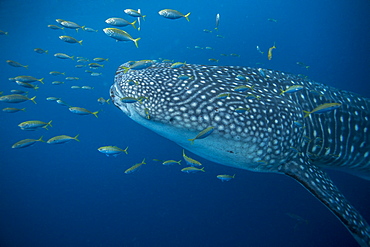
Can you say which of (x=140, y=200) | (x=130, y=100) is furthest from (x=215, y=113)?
(x=140, y=200)

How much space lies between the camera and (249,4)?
174ft

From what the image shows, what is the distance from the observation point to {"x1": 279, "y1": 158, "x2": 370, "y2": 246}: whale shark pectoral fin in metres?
3.08

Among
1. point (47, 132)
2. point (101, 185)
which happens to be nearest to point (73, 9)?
point (47, 132)

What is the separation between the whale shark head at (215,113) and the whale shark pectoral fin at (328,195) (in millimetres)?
317

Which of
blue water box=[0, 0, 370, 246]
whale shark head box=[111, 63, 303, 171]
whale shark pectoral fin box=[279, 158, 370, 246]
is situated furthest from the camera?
blue water box=[0, 0, 370, 246]

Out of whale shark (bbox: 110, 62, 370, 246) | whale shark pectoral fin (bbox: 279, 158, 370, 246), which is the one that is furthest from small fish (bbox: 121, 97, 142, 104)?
whale shark pectoral fin (bbox: 279, 158, 370, 246)

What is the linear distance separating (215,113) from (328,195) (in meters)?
2.43

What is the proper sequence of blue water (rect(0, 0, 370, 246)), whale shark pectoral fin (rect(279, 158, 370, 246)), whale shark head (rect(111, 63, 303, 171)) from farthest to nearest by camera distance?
blue water (rect(0, 0, 370, 246))
whale shark pectoral fin (rect(279, 158, 370, 246))
whale shark head (rect(111, 63, 303, 171))

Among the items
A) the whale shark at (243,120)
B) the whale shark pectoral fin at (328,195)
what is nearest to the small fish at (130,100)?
the whale shark at (243,120)

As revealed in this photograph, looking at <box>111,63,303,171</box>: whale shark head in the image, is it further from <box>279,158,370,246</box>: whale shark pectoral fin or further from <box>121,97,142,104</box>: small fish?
<box>279,158,370,246</box>: whale shark pectoral fin

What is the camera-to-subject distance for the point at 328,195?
3285mm

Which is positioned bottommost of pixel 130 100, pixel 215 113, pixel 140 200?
pixel 140 200

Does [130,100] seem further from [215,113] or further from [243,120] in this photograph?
[243,120]

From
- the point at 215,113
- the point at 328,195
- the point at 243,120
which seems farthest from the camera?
the point at 328,195
